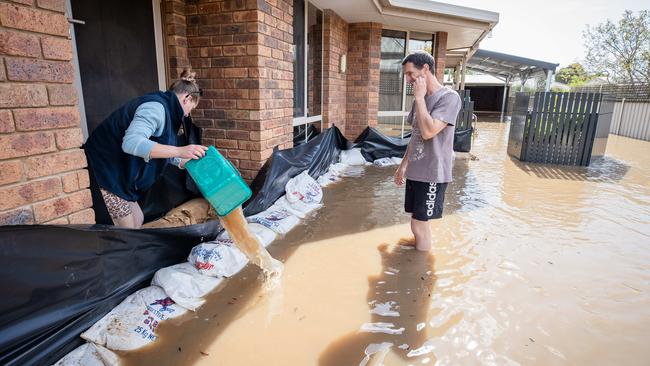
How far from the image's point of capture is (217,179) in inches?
90.4

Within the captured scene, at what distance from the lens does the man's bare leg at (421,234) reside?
3.11m

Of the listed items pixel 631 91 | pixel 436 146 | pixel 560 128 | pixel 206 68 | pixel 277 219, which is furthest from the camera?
pixel 631 91

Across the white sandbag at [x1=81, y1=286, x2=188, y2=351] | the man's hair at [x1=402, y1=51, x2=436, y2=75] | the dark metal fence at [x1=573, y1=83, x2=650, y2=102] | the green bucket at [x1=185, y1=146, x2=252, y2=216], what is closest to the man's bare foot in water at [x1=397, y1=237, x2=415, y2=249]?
the man's hair at [x1=402, y1=51, x2=436, y2=75]

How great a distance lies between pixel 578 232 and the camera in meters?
3.73

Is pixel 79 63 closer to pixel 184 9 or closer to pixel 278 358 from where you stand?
pixel 184 9

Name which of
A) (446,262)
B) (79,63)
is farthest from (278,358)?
(79,63)

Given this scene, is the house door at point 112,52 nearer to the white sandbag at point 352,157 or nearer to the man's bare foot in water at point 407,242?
the man's bare foot in water at point 407,242

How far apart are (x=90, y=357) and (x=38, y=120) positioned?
3.91 feet

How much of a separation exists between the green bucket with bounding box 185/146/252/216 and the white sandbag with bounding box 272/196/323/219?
1.65 m

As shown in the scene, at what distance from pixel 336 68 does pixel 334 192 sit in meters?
3.00

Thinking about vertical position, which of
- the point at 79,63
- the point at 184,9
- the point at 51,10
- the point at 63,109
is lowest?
the point at 63,109

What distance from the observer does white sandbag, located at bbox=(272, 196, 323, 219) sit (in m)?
4.01

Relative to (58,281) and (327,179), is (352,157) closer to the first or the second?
(327,179)

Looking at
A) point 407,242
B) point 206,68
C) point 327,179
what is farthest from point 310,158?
point 407,242
